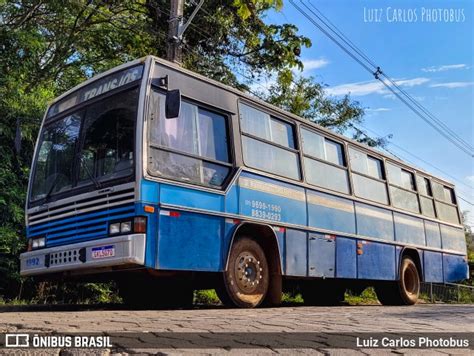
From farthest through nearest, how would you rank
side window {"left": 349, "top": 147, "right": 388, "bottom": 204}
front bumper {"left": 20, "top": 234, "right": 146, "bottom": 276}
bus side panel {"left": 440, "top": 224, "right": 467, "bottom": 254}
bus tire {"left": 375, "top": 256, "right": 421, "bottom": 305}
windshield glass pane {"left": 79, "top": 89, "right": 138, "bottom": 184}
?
bus side panel {"left": 440, "top": 224, "right": 467, "bottom": 254}, bus tire {"left": 375, "top": 256, "right": 421, "bottom": 305}, side window {"left": 349, "top": 147, "right": 388, "bottom": 204}, windshield glass pane {"left": 79, "top": 89, "right": 138, "bottom": 184}, front bumper {"left": 20, "top": 234, "right": 146, "bottom": 276}

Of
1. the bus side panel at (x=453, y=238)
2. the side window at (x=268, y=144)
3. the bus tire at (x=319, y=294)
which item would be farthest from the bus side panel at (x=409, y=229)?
the side window at (x=268, y=144)

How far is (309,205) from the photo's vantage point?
28.0 feet

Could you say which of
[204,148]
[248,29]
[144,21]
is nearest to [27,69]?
[144,21]

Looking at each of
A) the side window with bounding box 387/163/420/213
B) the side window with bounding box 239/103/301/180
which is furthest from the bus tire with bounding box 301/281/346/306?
the side window with bounding box 239/103/301/180

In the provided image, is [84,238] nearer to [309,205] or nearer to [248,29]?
[309,205]

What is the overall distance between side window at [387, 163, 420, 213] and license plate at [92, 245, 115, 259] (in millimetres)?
7389

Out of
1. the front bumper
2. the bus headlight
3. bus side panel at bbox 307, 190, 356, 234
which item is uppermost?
bus side panel at bbox 307, 190, 356, 234

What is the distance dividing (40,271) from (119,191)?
5.50 ft

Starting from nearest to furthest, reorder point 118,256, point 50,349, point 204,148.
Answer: point 50,349, point 118,256, point 204,148

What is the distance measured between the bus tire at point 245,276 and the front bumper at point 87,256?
1462mm

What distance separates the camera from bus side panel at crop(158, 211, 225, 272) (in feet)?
19.9

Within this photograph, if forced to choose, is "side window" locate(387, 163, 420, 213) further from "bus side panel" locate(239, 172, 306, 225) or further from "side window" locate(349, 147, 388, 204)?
"bus side panel" locate(239, 172, 306, 225)

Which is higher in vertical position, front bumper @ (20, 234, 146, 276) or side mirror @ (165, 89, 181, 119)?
side mirror @ (165, 89, 181, 119)

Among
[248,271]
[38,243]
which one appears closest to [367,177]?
[248,271]
